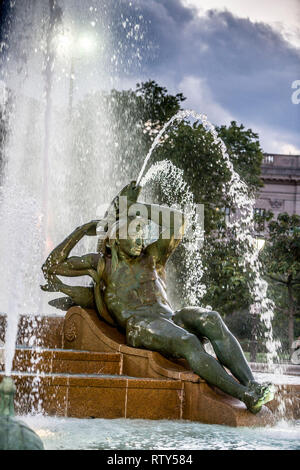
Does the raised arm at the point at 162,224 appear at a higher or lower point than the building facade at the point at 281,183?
lower

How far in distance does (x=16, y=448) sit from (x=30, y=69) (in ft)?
66.7

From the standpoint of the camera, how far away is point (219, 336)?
571 centimetres

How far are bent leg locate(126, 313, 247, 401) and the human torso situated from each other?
166 millimetres

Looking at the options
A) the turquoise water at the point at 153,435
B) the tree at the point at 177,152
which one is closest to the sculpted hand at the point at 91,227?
the turquoise water at the point at 153,435

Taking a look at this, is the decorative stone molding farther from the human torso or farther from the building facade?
the building facade

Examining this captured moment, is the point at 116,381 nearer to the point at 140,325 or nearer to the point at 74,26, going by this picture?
the point at 140,325

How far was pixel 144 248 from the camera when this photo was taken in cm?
663

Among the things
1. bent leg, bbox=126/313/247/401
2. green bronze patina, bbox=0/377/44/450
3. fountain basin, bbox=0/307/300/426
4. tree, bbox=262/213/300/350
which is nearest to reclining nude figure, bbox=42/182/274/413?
→ bent leg, bbox=126/313/247/401

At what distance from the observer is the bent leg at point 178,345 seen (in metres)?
5.40

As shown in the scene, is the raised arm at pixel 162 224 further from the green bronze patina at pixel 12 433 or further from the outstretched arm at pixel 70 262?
the green bronze patina at pixel 12 433

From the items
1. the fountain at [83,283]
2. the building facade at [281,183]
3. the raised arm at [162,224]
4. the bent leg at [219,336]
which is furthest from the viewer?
the building facade at [281,183]

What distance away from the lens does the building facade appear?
177 ft

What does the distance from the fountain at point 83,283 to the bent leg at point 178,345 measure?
9 cm
